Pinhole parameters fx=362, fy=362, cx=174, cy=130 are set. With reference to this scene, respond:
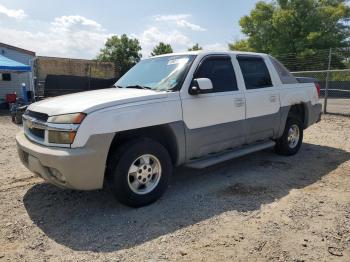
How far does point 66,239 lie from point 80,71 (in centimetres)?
2860

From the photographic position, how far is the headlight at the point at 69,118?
3.77 metres

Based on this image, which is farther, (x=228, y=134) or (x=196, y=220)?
(x=228, y=134)

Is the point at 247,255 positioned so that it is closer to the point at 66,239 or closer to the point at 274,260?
the point at 274,260

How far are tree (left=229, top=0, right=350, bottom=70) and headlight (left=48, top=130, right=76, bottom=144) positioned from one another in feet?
105

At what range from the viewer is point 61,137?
383cm

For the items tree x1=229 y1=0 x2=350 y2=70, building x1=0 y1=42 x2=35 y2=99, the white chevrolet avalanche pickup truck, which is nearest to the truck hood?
the white chevrolet avalanche pickup truck

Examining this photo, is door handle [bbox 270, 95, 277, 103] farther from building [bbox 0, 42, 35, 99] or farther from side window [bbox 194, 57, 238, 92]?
building [bbox 0, 42, 35, 99]

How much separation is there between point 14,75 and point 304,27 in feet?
87.0

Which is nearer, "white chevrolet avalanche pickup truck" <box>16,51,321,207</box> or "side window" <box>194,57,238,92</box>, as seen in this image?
"white chevrolet avalanche pickup truck" <box>16,51,321,207</box>

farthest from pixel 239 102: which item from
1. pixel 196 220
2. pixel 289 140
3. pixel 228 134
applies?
pixel 196 220

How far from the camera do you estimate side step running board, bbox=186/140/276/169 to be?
4.82 m

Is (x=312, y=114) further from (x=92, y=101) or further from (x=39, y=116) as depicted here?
(x=39, y=116)

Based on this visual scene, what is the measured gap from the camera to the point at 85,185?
12.7 ft

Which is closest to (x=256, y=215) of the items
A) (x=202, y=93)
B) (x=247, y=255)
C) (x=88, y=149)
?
(x=247, y=255)
